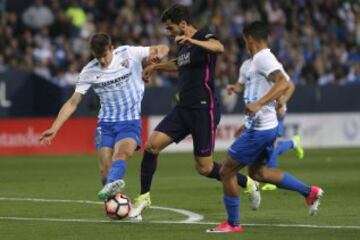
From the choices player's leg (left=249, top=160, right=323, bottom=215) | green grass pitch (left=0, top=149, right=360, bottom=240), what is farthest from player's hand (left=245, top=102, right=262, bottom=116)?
player's leg (left=249, top=160, right=323, bottom=215)

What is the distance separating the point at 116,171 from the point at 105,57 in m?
1.43

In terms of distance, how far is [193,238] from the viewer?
10.9 m

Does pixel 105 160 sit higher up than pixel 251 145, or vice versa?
pixel 251 145

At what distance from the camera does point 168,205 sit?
14.7 m

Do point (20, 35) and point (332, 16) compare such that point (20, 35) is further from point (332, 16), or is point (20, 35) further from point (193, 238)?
point (193, 238)

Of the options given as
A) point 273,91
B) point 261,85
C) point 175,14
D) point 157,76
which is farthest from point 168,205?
point 157,76

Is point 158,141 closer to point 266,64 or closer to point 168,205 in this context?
point 168,205

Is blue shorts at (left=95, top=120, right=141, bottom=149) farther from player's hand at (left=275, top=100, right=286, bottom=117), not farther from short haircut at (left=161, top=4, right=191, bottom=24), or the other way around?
player's hand at (left=275, top=100, right=286, bottom=117)

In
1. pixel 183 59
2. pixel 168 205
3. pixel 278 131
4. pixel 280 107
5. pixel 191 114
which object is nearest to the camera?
pixel 183 59

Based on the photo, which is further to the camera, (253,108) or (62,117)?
(62,117)

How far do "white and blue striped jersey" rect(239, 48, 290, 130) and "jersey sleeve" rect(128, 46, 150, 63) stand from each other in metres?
1.79

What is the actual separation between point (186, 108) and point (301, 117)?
17748mm

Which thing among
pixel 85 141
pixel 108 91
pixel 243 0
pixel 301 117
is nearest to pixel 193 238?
pixel 108 91

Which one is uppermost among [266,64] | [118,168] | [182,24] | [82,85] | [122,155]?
[182,24]
